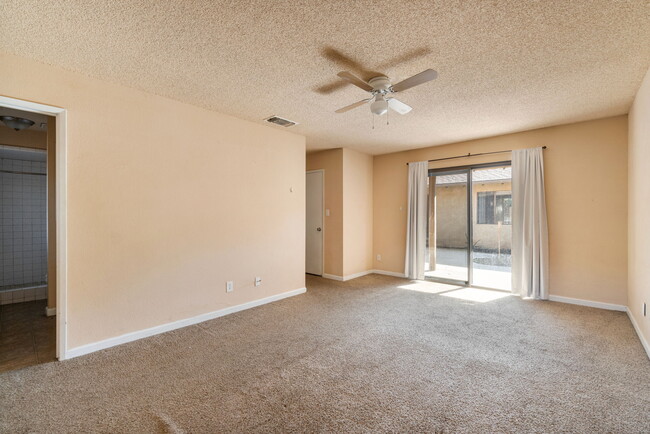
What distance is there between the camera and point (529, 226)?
4492mm

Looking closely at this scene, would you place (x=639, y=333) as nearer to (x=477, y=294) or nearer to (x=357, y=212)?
(x=477, y=294)

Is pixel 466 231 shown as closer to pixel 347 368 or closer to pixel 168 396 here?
pixel 347 368

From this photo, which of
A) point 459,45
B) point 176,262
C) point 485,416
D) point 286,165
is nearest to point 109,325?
point 176,262

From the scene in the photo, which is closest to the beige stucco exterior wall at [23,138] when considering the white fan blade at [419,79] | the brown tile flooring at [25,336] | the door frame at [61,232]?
the brown tile flooring at [25,336]

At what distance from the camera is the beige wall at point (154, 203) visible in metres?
2.71

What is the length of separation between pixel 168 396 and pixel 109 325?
1283 millimetres

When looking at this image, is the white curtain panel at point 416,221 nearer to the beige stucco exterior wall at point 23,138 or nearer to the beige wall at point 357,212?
the beige wall at point 357,212

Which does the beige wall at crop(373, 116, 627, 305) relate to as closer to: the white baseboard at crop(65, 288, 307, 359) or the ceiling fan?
the ceiling fan

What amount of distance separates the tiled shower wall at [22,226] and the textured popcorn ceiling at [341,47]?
3.39 m

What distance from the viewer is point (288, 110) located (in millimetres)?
3688

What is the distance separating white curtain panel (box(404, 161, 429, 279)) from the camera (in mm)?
5648

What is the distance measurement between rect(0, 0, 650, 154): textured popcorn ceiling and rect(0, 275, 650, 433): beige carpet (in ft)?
8.48

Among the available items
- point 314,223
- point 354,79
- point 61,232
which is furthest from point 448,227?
point 61,232

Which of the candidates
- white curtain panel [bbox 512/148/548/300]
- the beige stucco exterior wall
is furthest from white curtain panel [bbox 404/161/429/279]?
the beige stucco exterior wall
